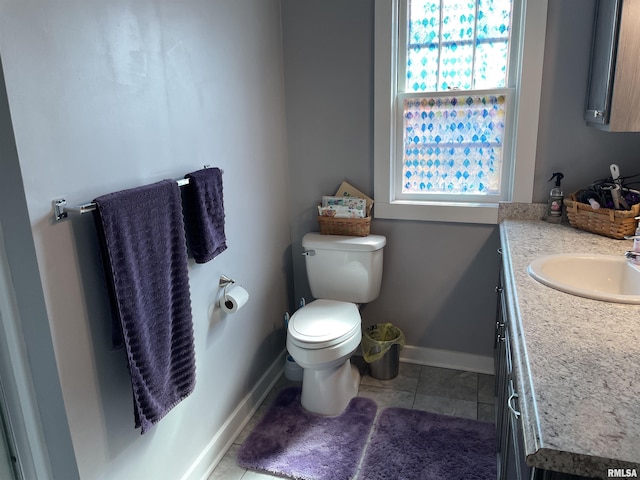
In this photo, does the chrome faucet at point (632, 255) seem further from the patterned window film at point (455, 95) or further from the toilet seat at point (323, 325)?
the toilet seat at point (323, 325)

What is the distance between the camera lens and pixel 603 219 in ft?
6.59

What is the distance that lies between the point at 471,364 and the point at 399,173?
1.16 metres

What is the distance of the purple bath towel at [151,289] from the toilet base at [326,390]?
794 mm

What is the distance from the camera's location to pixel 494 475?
6.39 ft

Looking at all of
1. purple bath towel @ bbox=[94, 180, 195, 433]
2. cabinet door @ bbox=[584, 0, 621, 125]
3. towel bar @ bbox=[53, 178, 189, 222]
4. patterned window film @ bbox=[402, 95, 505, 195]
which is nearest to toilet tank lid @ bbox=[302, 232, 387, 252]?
patterned window film @ bbox=[402, 95, 505, 195]

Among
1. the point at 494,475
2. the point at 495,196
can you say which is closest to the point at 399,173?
the point at 495,196

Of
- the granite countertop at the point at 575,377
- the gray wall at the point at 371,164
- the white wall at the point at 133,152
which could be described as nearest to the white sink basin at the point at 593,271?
the granite countertop at the point at 575,377

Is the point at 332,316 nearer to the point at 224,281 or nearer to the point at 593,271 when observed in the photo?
the point at 224,281

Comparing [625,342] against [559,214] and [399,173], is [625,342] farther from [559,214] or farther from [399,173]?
[399,173]

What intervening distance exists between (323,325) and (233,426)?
2.06 feet

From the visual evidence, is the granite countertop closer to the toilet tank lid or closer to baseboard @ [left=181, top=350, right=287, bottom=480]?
the toilet tank lid

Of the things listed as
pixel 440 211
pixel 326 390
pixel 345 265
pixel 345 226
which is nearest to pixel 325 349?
pixel 326 390

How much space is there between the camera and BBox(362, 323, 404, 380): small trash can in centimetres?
262

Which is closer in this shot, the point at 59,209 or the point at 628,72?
the point at 59,209
